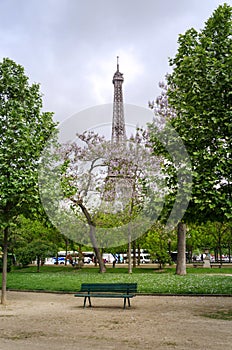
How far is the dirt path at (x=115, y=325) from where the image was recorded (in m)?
7.97

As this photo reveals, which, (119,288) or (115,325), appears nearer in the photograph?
(115,325)

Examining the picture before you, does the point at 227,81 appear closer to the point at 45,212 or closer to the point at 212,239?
the point at 45,212

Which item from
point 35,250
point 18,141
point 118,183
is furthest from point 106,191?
point 18,141

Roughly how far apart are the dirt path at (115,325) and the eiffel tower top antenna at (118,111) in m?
29.3

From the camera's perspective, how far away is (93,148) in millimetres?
31953

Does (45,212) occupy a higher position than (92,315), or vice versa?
(45,212)

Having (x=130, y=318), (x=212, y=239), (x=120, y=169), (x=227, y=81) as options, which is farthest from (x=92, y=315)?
(x=212, y=239)

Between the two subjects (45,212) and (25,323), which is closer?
(25,323)

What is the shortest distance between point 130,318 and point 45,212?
17.3 ft

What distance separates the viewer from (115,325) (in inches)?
395

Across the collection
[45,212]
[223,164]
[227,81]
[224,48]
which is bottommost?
[45,212]

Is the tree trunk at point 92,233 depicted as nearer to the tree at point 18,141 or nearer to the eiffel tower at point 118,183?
the eiffel tower at point 118,183

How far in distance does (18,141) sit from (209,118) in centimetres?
642

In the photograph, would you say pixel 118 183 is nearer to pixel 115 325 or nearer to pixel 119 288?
pixel 119 288
